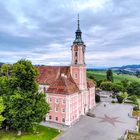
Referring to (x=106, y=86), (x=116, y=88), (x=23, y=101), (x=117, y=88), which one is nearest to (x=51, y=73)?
(x=23, y=101)

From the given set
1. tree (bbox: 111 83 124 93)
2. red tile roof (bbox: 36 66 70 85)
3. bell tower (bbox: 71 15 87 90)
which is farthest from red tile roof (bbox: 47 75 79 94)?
tree (bbox: 111 83 124 93)

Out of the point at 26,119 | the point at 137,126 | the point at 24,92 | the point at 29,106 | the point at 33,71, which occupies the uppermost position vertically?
the point at 33,71

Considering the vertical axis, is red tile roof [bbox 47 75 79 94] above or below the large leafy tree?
above

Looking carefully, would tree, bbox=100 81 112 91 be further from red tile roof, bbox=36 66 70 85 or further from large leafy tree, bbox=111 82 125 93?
red tile roof, bbox=36 66 70 85

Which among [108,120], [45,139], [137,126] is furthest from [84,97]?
[45,139]

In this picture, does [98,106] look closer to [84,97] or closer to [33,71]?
[84,97]

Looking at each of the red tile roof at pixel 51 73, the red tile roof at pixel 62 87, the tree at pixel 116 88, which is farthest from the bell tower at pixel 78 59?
the tree at pixel 116 88

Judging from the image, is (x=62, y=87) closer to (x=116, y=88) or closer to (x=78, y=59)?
(x=78, y=59)

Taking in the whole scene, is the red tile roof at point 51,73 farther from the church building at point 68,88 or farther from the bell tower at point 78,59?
the bell tower at point 78,59
